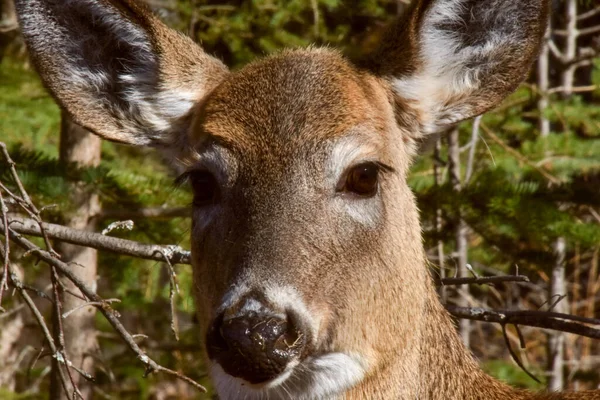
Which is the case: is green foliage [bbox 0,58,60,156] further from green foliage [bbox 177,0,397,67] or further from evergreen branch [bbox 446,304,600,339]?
evergreen branch [bbox 446,304,600,339]

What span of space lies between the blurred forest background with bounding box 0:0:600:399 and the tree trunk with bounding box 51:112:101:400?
0.03 feet

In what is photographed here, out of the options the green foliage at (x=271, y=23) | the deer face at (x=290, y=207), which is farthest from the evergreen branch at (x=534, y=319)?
the green foliage at (x=271, y=23)

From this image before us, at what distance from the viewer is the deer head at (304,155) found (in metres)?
3.91

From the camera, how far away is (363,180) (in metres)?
4.41

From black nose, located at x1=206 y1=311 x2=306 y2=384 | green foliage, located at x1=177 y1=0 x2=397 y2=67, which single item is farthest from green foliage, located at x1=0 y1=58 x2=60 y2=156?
black nose, located at x1=206 y1=311 x2=306 y2=384

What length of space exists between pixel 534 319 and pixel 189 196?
7.95 ft

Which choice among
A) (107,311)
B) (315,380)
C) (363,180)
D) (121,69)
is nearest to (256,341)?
(315,380)

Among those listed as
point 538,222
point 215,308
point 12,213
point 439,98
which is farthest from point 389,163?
point 12,213

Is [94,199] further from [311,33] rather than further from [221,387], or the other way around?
[311,33]

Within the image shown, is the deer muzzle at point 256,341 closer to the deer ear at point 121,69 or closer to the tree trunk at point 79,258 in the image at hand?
the deer ear at point 121,69

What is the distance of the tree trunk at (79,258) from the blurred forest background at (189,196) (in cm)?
1

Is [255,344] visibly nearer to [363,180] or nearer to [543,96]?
[363,180]

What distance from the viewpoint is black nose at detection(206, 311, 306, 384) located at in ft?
11.7

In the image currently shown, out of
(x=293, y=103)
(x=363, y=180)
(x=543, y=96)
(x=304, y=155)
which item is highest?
(x=293, y=103)
